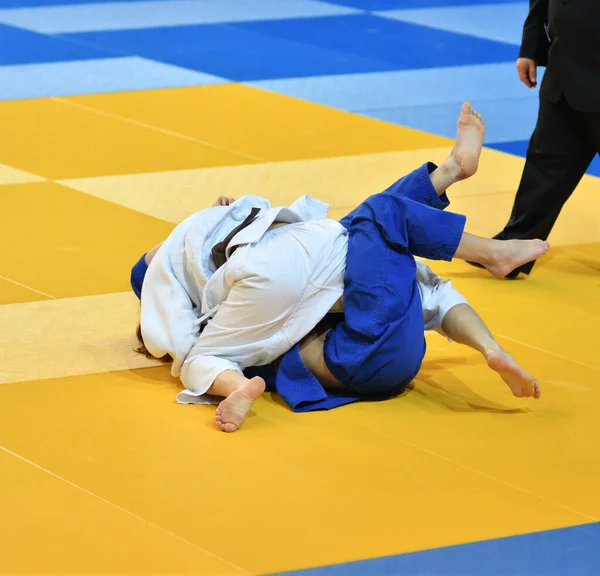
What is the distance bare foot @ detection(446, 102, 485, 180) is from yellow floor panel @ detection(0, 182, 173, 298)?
1640 millimetres

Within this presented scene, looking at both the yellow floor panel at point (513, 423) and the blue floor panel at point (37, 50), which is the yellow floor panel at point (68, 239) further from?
the blue floor panel at point (37, 50)

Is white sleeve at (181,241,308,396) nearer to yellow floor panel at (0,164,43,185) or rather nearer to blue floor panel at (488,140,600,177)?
yellow floor panel at (0,164,43,185)

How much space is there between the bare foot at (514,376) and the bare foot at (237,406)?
79 cm

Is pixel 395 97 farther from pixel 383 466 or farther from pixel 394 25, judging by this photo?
pixel 383 466

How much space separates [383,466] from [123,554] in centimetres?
93

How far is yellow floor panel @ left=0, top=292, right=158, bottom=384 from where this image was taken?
469 cm

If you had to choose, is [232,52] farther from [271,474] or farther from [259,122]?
[271,474]

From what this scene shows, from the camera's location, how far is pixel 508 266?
15.0 feet

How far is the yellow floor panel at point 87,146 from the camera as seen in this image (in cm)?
759

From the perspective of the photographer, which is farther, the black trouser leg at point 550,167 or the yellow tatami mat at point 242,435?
the black trouser leg at point 550,167

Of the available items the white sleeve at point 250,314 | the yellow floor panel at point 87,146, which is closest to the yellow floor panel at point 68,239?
the yellow floor panel at point 87,146

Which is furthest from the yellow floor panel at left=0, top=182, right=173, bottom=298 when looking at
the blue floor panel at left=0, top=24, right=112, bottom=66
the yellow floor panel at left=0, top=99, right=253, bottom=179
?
the blue floor panel at left=0, top=24, right=112, bottom=66

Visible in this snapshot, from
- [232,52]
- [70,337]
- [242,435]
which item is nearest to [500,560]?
[242,435]

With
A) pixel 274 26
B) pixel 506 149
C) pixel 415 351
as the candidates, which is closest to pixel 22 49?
pixel 274 26
